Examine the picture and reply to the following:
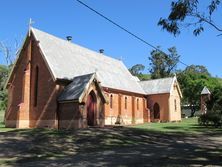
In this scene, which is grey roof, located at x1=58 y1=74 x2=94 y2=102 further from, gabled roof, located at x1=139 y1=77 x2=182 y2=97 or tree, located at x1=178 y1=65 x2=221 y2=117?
tree, located at x1=178 y1=65 x2=221 y2=117

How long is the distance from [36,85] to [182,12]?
2377 cm

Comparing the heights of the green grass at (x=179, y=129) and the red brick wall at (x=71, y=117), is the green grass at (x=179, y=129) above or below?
below

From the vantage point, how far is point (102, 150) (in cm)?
2098

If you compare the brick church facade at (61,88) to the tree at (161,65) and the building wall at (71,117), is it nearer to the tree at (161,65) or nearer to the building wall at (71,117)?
the building wall at (71,117)

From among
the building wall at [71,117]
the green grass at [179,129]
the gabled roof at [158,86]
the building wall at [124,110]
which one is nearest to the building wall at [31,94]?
the building wall at [71,117]

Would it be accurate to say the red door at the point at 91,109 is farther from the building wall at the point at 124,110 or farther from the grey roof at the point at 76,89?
the building wall at the point at 124,110

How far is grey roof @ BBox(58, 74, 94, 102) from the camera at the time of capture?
114 ft

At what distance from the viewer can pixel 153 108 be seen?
57.8 metres

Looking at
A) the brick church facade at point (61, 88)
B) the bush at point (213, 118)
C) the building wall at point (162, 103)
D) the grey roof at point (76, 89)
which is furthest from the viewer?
the building wall at point (162, 103)

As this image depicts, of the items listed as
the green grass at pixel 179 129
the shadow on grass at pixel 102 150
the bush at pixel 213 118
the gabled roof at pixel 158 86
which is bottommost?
the shadow on grass at pixel 102 150

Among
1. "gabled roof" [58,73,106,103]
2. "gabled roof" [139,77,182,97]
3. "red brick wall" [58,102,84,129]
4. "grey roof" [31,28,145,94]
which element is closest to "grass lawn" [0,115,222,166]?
"red brick wall" [58,102,84,129]

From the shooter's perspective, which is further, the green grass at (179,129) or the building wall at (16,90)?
the building wall at (16,90)

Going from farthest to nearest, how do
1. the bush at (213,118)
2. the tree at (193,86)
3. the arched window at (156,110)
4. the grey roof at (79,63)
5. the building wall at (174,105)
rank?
the tree at (193,86) < the arched window at (156,110) < the building wall at (174,105) < the grey roof at (79,63) < the bush at (213,118)

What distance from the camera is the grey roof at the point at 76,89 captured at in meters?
34.8
